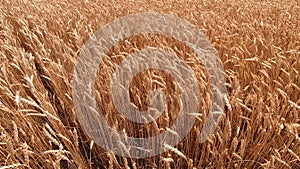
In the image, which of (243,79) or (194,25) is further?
(194,25)

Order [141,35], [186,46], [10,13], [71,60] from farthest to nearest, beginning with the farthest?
[10,13] → [141,35] → [186,46] → [71,60]

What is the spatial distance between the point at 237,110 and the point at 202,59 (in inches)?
13.4

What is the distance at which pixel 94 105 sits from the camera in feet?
3.13

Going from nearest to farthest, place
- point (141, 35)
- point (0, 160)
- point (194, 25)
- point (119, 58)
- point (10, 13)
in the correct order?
point (0, 160)
point (119, 58)
point (141, 35)
point (194, 25)
point (10, 13)

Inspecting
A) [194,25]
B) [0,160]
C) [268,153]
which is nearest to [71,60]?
[0,160]

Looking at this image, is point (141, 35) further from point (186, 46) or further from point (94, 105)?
point (94, 105)

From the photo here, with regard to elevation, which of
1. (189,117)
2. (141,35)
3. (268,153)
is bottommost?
(268,153)

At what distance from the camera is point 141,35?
1.72 meters

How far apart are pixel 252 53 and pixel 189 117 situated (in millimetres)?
655

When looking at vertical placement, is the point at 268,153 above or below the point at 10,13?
below

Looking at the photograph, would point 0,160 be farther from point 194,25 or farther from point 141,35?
point 194,25

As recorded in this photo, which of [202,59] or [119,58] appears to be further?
[119,58]

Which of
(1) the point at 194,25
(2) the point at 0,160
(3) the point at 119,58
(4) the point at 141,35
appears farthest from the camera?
(1) the point at 194,25

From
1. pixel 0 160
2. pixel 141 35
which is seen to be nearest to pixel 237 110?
pixel 0 160
